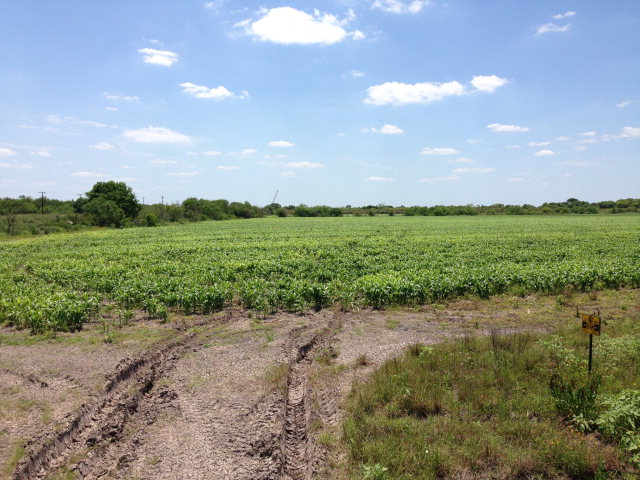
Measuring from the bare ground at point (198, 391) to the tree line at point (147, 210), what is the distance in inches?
2250

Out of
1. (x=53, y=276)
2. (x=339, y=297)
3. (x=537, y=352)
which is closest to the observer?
(x=537, y=352)

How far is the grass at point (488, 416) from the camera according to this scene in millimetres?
4801

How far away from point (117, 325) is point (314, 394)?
786 centimetres

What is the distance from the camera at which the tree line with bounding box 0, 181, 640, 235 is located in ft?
216

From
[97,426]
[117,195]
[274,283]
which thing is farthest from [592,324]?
[117,195]

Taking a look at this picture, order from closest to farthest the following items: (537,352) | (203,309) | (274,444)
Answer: (274,444) → (537,352) → (203,309)

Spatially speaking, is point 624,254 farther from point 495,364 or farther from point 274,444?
point 274,444

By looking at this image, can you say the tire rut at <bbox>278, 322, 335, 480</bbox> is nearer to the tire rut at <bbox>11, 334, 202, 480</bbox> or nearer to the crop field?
the tire rut at <bbox>11, 334, 202, 480</bbox>

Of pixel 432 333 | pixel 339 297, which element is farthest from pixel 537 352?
pixel 339 297

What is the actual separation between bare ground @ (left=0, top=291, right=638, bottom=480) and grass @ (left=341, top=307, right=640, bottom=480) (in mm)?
702

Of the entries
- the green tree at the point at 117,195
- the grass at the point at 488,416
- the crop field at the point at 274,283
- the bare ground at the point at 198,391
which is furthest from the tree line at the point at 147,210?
the grass at the point at 488,416

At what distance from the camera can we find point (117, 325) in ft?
39.1

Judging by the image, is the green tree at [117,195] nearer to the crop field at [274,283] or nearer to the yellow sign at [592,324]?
the crop field at [274,283]

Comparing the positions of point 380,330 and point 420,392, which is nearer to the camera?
point 420,392
